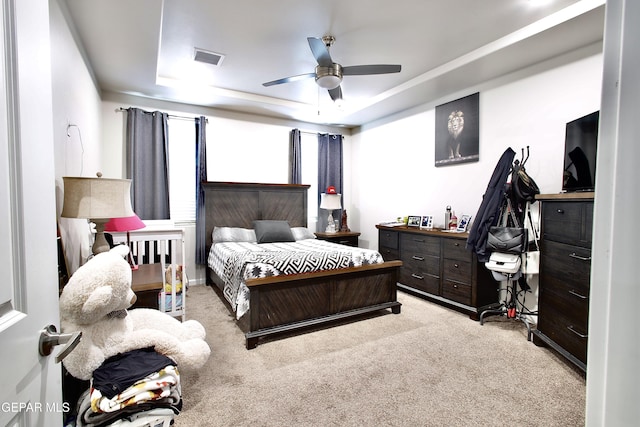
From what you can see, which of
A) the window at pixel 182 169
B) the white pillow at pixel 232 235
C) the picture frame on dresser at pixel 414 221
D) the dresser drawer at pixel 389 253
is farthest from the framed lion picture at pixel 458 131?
the window at pixel 182 169

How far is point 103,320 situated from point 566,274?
288 cm

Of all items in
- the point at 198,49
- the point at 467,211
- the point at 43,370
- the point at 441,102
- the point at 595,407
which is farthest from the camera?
the point at 441,102

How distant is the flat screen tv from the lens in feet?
7.25

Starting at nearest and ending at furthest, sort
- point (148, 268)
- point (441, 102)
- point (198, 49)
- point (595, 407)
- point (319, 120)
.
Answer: point (595, 407), point (148, 268), point (198, 49), point (441, 102), point (319, 120)

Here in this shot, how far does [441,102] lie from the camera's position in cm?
404

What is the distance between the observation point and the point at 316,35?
2.78m

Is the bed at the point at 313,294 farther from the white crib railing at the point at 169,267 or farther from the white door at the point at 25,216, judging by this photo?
the white door at the point at 25,216

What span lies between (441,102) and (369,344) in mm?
3185

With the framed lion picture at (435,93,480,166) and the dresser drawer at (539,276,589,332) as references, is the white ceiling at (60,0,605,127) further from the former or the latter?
the dresser drawer at (539,276,589,332)

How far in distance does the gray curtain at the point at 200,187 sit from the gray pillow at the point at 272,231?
0.75 meters

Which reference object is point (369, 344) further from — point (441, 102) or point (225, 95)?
point (225, 95)

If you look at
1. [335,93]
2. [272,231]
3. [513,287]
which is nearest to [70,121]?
[335,93]

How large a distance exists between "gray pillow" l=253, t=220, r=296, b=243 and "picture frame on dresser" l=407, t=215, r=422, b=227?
5.41 feet

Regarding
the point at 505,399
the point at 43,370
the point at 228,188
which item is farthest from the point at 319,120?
the point at 43,370
